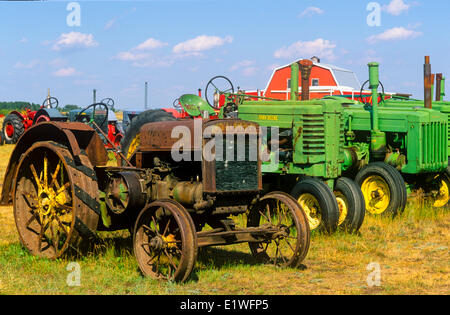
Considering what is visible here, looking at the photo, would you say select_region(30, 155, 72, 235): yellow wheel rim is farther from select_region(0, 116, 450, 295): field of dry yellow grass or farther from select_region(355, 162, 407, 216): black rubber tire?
select_region(355, 162, 407, 216): black rubber tire

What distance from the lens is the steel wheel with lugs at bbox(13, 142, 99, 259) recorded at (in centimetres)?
536

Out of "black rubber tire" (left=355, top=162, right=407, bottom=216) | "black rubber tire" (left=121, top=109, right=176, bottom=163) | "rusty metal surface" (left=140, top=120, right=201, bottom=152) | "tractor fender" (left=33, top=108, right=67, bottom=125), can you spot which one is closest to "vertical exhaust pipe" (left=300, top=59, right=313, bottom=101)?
"black rubber tire" (left=355, top=162, right=407, bottom=216)

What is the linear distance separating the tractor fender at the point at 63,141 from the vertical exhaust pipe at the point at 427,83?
20.6 ft

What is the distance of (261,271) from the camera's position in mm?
5391

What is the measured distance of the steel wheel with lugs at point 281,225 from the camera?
5207mm

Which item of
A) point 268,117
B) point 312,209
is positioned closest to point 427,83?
point 268,117

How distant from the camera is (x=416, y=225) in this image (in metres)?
8.00

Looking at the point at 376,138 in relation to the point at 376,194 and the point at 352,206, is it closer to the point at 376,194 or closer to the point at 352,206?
the point at 376,194

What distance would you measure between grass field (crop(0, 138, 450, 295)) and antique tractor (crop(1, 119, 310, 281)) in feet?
0.62

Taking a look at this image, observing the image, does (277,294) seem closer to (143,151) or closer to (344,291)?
(344,291)

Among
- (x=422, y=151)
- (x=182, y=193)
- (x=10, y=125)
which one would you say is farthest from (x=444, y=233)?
(x=10, y=125)

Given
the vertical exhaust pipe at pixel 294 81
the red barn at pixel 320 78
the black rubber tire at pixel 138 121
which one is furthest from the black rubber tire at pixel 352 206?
the red barn at pixel 320 78

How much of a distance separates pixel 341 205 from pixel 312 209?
1.62ft

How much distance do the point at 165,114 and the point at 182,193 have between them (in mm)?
4060
